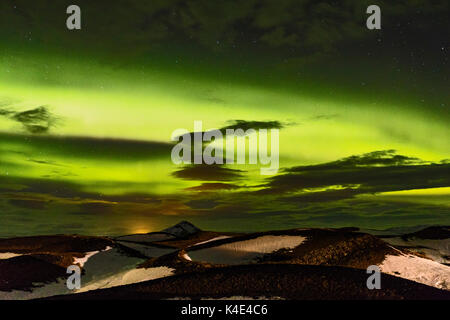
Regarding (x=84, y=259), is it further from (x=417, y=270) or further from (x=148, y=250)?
(x=417, y=270)

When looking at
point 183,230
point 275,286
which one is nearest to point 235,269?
point 275,286

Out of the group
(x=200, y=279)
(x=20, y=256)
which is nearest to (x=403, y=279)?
(x=200, y=279)

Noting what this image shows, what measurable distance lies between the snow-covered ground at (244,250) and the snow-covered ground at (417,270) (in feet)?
16.1

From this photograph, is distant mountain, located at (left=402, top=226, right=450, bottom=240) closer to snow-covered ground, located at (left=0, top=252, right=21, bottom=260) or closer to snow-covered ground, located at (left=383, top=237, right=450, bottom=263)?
snow-covered ground, located at (left=383, top=237, right=450, bottom=263)

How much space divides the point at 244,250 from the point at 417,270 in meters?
8.67

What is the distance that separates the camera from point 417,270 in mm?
18844

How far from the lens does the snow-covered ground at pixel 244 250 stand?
2261cm

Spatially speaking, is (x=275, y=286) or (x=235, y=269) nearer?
(x=275, y=286)

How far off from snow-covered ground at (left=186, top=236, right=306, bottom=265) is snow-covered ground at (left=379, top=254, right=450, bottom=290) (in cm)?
491

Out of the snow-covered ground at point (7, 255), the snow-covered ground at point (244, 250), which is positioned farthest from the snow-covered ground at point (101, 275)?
the snow-covered ground at point (7, 255)

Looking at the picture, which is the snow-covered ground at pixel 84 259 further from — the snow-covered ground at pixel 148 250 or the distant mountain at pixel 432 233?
the distant mountain at pixel 432 233

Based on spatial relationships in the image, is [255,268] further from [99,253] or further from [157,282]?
[99,253]

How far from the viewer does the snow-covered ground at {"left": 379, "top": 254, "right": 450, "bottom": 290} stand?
57.4ft

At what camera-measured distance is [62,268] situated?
71.5ft
